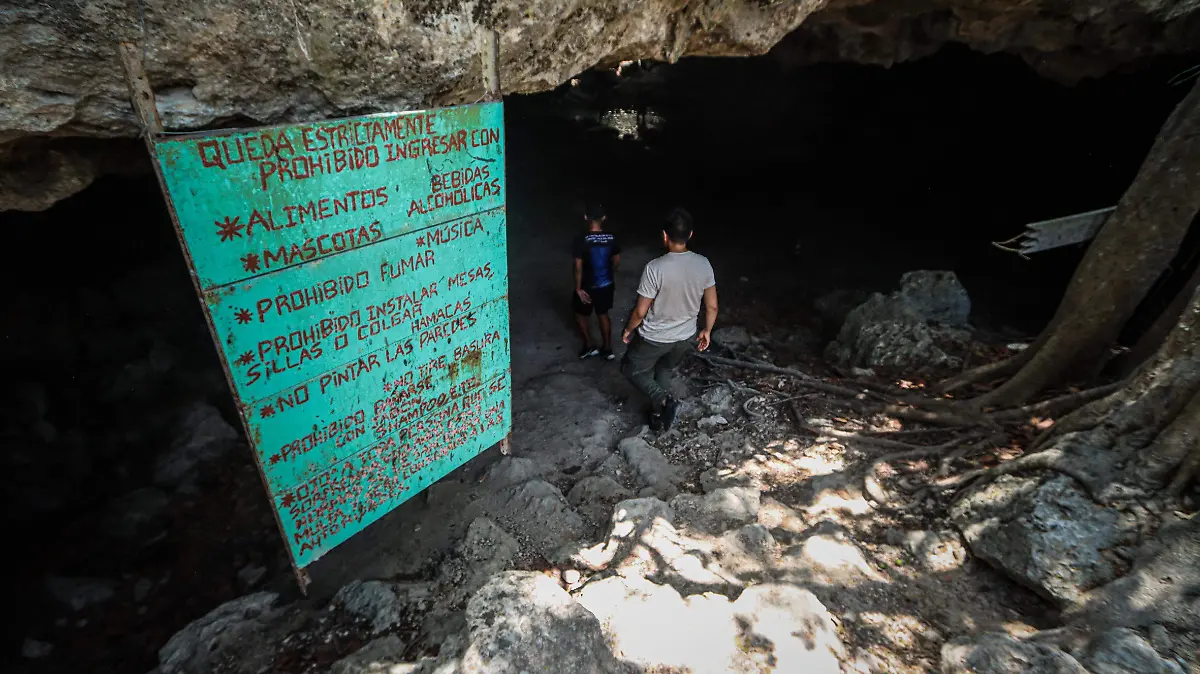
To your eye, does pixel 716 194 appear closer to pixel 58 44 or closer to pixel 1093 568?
pixel 1093 568

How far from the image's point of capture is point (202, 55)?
96.9 inches

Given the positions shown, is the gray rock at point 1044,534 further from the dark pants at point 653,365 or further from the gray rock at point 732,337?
the gray rock at point 732,337

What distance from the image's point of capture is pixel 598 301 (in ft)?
18.7

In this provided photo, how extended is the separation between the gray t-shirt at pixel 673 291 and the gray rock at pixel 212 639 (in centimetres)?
299

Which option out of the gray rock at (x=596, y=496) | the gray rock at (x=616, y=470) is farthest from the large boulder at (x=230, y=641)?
the gray rock at (x=616, y=470)

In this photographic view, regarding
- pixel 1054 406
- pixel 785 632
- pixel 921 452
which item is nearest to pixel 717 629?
pixel 785 632

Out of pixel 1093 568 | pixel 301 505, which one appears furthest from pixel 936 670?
pixel 301 505

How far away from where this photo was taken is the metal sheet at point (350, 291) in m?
2.32

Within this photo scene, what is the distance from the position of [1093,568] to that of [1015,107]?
14442 millimetres

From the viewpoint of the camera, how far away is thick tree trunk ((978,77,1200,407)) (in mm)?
3607

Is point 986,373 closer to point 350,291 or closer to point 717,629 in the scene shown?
point 717,629

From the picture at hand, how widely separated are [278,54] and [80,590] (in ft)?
12.3

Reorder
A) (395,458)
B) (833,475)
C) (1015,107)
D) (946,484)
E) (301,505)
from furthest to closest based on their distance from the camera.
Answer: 1. (1015,107)
2. (833,475)
3. (946,484)
4. (395,458)
5. (301,505)

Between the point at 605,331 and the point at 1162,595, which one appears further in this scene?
the point at 605,331
